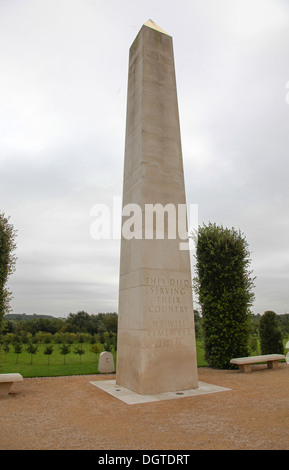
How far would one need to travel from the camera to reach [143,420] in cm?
602

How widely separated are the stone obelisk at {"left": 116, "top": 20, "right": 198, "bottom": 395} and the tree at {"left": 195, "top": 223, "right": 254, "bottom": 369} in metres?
4.05

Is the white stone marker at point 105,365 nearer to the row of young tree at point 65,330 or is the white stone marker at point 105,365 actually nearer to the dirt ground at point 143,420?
the dirt ground at point 143,420

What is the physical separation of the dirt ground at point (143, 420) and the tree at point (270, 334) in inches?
257

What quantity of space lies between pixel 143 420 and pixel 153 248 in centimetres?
480

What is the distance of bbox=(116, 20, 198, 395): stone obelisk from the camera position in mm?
8953

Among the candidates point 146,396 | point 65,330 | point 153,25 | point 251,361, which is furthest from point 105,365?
point 65,330

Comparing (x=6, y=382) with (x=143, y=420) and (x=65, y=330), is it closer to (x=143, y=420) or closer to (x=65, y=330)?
(x=143, y=420)

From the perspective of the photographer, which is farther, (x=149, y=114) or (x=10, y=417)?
(x=149, y=114)

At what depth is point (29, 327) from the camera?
35000mm

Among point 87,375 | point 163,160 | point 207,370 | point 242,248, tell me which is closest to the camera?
point 163,160

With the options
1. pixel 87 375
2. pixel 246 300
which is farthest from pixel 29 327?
pixel 246 300

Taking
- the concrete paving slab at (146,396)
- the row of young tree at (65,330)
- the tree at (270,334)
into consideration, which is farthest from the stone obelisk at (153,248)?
the row of young tree at (65,330)
